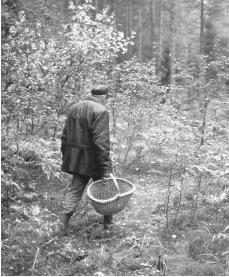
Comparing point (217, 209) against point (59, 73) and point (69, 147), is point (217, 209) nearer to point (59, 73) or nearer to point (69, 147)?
point (69, 147)

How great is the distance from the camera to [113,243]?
Result: 535 centimetres

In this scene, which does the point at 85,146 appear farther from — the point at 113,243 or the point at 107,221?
the point at 113,243

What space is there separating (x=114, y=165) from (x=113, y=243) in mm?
2850

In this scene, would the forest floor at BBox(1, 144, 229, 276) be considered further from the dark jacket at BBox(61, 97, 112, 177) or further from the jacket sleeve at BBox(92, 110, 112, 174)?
the jacket sleeve at BBox(92, 110, 112, 174)

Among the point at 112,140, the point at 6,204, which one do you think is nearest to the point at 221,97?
the point at 112,140

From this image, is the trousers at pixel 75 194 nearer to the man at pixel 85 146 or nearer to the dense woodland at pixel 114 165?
the man at pixel 85 146

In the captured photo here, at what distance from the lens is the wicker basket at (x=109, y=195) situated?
17.6ft

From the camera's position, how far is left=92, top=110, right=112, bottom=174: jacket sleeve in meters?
5.42

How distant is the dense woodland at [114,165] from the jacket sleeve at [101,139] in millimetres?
1001

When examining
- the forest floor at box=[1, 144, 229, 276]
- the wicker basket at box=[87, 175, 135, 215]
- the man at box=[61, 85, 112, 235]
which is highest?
the man at box=[61, 85, 112, 235]

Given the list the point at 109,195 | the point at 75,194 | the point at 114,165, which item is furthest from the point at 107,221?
the point at 114,165

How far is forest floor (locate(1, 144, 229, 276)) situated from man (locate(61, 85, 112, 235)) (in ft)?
1.34

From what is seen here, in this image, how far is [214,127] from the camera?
949 cm

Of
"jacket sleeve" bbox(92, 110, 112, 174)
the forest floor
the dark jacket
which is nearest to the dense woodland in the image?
the forest floor
